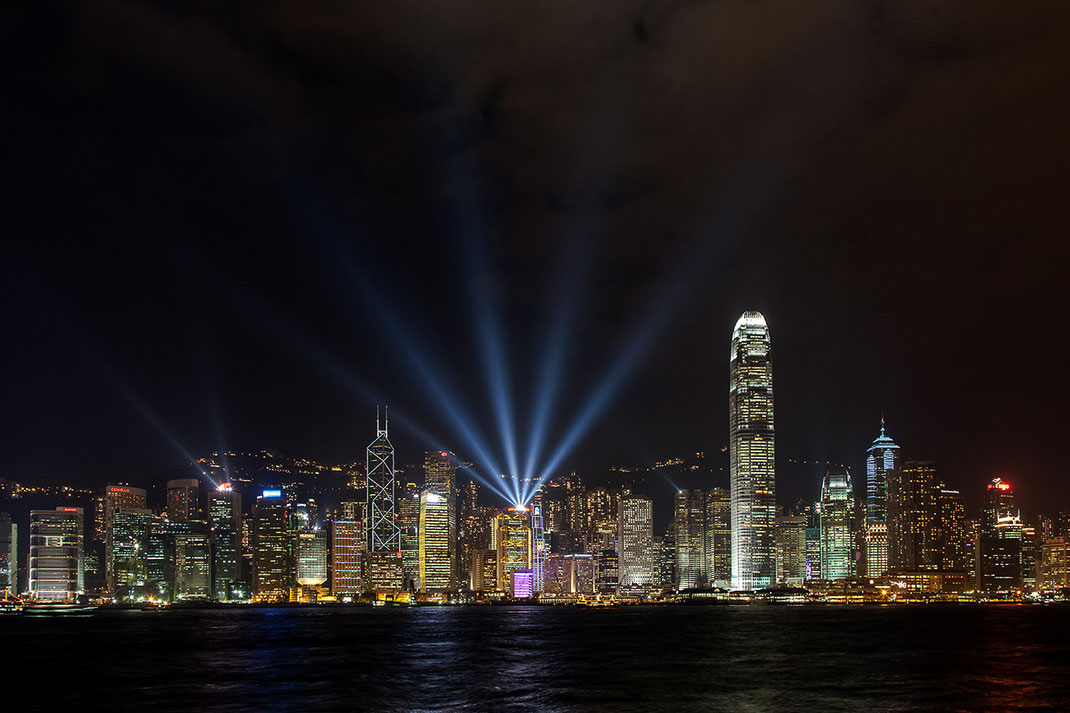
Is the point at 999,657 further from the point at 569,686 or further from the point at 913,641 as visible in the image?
the point at 569,686

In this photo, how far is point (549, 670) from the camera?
85.3 meters

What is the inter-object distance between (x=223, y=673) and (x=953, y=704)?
5354cm

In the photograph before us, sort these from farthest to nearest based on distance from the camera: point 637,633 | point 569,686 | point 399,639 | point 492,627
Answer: point 492,627 < point 637,633 < point 399,639 < point 569,686

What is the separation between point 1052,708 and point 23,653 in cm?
9990

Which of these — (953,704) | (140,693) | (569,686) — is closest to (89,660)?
A: (140,693)

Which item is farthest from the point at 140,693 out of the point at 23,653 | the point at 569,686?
the point at 23,653

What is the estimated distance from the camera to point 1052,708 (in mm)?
62500

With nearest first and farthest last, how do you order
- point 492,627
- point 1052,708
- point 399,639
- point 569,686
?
1. point 1052,708
2. point 569,686
3. point 399,639
4. point 492,627

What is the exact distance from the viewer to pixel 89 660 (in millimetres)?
103688

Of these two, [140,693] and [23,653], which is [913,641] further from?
[23,653]

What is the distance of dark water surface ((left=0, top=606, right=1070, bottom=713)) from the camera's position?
65688 millimetres

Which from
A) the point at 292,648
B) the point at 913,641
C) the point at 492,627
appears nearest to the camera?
the point at 292,648

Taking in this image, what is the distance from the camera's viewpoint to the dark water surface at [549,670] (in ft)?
216

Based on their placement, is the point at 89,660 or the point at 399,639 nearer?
the point at 89,660
